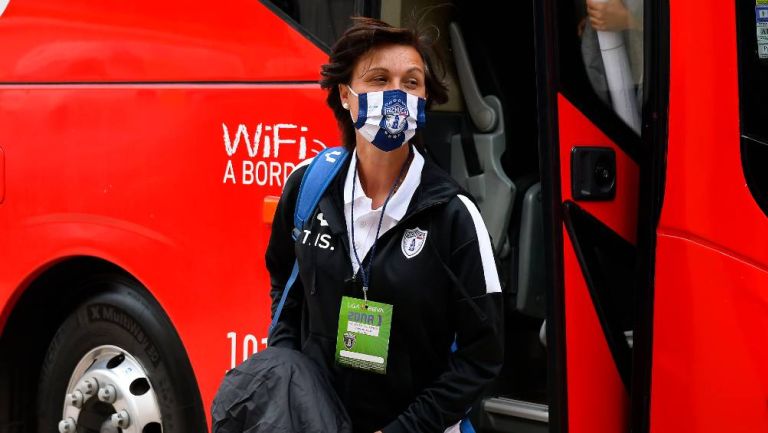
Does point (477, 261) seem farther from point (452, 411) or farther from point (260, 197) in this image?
point (260, 197)

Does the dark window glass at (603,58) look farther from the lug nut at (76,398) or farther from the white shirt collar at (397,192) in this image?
the lug nut at (76,398)

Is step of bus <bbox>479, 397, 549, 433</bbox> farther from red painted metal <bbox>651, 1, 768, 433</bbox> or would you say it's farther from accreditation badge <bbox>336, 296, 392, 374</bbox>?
accreditation badge <bbox>336, 296, 392, 374</bbox>

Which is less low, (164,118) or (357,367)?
(164,118)

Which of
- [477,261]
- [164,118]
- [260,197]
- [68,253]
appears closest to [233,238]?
[260,197]

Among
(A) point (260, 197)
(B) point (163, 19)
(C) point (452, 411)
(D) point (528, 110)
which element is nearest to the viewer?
(C) point (452, 411)

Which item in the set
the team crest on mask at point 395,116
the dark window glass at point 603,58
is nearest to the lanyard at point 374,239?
the team crest on mask at point 395,116

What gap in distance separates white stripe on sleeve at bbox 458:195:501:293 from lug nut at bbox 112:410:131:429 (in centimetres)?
178

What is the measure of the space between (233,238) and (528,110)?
1.21 m

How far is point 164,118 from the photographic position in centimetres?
367

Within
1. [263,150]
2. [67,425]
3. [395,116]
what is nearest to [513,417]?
[263,150]

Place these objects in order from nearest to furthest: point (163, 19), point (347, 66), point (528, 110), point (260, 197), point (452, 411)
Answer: point (452, 411) → point (347, 66) → point (260, 197) → point (163, 19) → point (528, 110)

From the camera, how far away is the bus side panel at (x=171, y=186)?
343 cm

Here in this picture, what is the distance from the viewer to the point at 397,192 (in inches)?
101

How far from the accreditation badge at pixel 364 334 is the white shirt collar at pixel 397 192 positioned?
0.22 metres
